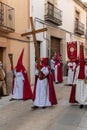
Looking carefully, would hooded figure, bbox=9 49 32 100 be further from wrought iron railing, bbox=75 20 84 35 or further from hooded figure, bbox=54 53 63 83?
wrought iron railing, bbox=75 20 84 35

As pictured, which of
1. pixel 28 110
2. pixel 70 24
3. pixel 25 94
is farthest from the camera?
pixel 70 24

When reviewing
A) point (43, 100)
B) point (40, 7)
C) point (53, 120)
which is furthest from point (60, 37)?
point (53, 120)

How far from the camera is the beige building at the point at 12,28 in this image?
1197cm

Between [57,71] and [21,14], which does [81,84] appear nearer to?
[21,14]

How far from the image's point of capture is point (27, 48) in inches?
575

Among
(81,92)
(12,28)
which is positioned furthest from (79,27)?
(81,92)

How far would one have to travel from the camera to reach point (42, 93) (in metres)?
8.80

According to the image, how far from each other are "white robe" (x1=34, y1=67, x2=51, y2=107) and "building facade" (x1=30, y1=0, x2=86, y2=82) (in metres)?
6.05

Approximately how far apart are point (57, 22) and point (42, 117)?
1138 centimetres

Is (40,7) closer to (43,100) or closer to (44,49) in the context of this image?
(44,49)

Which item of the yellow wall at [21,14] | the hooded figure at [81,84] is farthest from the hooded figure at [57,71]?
the hooded figure at [81,84]

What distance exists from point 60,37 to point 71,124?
44.8 feet

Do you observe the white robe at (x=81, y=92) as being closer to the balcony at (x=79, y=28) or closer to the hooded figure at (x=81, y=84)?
the hooded figure at (x=81, y=84)

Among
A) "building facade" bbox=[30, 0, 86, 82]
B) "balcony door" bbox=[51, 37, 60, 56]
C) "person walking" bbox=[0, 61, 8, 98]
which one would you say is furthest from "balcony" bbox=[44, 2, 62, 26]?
"person walking" bbox=[0, 61, 8, 98]
